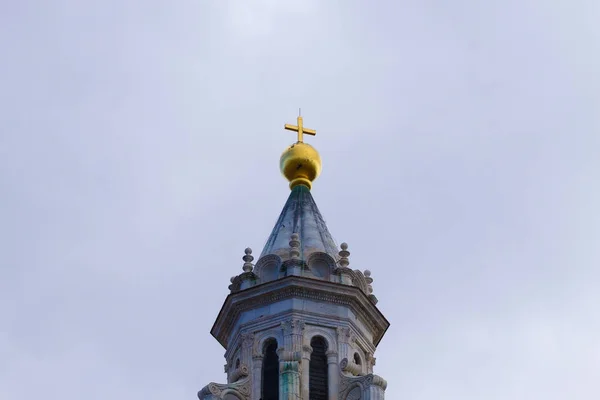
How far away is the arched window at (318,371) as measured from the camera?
150 feet

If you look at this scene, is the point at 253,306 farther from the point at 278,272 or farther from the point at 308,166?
the point at 308,166

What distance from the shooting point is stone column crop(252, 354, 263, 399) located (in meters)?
45.9

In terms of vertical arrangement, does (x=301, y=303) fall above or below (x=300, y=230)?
below

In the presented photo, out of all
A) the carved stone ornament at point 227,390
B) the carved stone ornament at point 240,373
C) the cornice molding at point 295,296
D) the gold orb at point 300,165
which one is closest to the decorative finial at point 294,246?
→ the cornice molding at point 295,296

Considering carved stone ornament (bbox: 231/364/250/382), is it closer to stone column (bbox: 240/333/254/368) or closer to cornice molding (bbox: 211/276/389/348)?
stone column (bbox: 240/333/254/368)

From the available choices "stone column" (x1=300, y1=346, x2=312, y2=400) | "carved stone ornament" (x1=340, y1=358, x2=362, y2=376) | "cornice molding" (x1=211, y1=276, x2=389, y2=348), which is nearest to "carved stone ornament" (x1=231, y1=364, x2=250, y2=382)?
"stone column" (x1=300, y1=346, x2=312, y2=400)

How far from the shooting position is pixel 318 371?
4641cm

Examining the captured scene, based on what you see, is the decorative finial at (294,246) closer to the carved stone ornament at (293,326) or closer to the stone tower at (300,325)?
the stone tower at (300,325)

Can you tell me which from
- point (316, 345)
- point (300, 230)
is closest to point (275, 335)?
point (316, 345)

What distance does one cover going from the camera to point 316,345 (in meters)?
47.0

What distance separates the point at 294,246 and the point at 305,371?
462 centimetres

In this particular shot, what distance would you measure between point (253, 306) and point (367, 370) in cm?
387

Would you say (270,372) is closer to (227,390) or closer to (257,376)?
(257,376)

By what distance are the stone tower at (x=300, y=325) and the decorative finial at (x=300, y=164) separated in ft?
7.48
